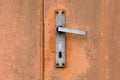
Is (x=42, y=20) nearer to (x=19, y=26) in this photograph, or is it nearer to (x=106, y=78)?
(x=19, y=26)

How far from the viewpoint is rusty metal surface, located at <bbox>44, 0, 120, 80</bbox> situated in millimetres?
2531

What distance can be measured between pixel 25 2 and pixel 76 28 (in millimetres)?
278

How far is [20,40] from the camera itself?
2.54 meters

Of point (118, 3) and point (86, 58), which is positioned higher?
point (118, 3)

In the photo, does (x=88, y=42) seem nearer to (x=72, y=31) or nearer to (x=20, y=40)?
(x=72, y=31)

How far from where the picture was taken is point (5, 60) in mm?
2539

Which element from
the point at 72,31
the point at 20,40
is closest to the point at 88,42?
the point at 72,31

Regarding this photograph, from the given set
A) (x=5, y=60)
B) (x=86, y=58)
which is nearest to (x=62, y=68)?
(x=86, y=58)

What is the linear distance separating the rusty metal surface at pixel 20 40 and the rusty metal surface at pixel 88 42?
5cm

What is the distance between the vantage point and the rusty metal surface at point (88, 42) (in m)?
2.53

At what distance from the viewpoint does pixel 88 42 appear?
2.54m

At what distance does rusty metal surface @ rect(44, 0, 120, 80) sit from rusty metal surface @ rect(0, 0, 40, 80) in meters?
0.05

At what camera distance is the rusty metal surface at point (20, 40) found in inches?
99.8

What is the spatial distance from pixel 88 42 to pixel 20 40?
33 cm
